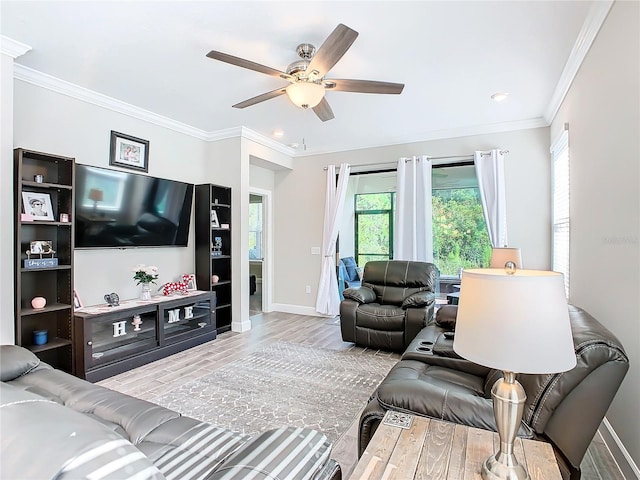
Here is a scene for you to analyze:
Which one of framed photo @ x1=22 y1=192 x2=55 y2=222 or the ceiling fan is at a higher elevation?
the ceiling fan

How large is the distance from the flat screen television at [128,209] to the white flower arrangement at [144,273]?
28cm

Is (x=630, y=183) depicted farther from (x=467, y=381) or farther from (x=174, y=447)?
(x=174, y=447)

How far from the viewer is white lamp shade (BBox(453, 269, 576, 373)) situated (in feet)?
3.20

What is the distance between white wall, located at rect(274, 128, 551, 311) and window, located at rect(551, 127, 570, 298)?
0.20 metres

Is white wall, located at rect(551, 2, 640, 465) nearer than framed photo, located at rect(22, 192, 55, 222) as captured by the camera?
Yes

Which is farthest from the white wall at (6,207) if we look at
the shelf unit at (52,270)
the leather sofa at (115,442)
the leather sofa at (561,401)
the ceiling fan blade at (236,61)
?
the leather sofa at (561,401)

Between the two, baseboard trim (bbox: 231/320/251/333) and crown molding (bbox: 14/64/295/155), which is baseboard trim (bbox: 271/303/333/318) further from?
crown molding (bbox: 14/64/295/155)

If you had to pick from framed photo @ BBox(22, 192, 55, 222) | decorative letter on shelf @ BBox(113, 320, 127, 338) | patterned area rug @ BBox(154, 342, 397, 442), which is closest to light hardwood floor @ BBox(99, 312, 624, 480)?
patterned area rug @ BBox(154, 342, 397, 442)

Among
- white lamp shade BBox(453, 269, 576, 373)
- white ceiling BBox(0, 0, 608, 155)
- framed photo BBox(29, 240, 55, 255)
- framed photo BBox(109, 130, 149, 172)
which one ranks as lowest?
white lamp shade BBox(453, 269, 576, 373)

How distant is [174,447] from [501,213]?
449cm

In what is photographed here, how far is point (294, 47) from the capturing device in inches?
108

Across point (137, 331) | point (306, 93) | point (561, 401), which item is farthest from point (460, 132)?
point (137, 331)

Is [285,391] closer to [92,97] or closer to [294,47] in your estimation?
[294,47]

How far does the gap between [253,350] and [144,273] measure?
153cm
